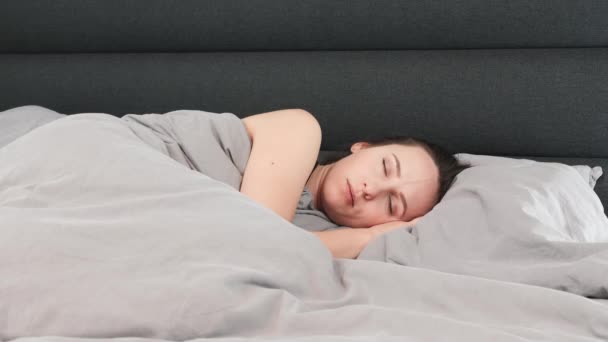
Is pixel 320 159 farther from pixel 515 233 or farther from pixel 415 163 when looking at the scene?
pixel 515 233

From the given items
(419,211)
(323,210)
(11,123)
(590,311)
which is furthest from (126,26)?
(590,311)

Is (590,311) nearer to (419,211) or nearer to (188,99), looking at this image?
→ (419,211)

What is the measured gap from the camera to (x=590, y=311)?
2.63 ft

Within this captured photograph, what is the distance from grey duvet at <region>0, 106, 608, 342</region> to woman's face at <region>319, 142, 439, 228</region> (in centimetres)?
24

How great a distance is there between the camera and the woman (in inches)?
48.3

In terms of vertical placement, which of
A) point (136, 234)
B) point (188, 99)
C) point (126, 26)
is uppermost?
point (126, 26)

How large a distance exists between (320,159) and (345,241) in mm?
473

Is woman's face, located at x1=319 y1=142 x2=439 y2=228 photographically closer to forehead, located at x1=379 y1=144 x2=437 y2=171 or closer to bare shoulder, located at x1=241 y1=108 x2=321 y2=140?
forehead, located at x1=379 y1=144 x2=437 y2=171

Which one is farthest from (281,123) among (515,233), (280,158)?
(515,233)

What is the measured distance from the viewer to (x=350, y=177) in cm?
131

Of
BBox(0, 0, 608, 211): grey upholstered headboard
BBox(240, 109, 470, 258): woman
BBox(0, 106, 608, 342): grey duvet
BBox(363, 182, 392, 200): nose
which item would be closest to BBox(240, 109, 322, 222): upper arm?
BBox(240, 109, 470, 258): woman

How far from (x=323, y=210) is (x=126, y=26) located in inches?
33.9

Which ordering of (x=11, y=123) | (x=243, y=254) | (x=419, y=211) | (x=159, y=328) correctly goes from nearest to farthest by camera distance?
(x=159, y=328)
(x=243, y=254)
(x=419, y=211)
(x=11, y=123)

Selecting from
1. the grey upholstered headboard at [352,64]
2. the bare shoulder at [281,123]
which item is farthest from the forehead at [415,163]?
the grey upholstered headboard at [352,64]
